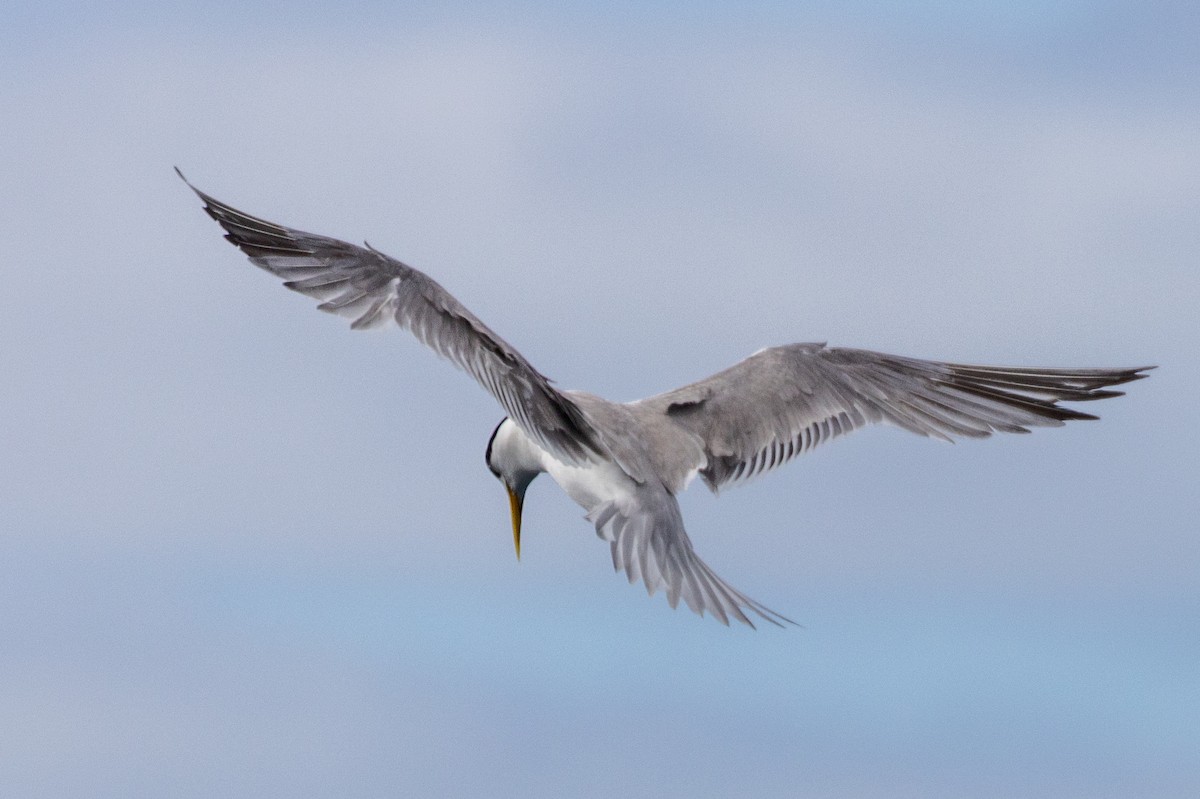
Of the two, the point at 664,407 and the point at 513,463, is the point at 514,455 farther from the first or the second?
the point at 664,407

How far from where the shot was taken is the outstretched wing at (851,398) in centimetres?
958

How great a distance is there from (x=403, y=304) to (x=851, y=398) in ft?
10.8

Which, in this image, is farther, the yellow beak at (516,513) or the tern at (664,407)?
the yellow beak at (516,513)

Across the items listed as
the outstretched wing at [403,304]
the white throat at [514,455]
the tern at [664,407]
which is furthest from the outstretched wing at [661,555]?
the white throat at [514,455]

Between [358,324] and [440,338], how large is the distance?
16.1 inches

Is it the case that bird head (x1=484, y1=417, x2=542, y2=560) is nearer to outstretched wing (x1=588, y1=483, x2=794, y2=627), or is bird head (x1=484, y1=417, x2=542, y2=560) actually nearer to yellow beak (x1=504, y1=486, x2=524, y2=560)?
yellow beak (x1=504, y1=486, x2=524, y2=560)

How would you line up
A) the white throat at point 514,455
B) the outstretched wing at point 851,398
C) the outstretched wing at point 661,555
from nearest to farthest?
the outstretched wing at point 661,555 < the white throat at point 514,455 < the outstretched wing at point 851,398

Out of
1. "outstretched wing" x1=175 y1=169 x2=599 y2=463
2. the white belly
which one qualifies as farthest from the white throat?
"outstretched wing" x1=175 y1=169 x2=599 y2=463

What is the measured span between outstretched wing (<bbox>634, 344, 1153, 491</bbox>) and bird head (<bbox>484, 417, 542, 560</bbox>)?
878 millimetres

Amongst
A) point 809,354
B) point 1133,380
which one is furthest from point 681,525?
point 1133,380

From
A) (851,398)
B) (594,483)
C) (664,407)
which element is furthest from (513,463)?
(851,398)

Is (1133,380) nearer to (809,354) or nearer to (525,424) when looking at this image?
(809,354)

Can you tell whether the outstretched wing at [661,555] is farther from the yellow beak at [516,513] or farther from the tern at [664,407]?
the yellow beak at [516,513]

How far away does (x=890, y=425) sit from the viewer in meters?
9.91
